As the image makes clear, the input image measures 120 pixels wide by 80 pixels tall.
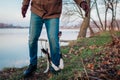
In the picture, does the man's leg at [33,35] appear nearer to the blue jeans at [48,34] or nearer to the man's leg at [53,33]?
the blue jeans at [48,34]

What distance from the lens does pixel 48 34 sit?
320 inches

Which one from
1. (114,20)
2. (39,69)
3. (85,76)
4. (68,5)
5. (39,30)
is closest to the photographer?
(85,76)

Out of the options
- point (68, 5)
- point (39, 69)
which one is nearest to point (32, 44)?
point (39, 69)

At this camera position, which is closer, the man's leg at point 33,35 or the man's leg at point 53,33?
the man's leg at point 53,33

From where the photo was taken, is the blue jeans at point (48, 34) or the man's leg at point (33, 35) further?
the man's leg at point (33, 35)

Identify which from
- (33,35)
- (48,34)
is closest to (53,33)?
(48,34)

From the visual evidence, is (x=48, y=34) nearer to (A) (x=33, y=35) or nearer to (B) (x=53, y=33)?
(B) (x=53, y=33)

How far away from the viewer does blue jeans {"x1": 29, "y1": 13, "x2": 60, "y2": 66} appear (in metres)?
8.04

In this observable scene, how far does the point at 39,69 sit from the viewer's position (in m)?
9.88

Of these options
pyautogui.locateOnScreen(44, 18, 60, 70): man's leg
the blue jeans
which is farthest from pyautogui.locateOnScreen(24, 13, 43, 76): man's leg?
pyautogui.locateOnScreen(44, 18, 60, 70): man's leg

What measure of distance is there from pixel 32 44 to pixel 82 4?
130cm

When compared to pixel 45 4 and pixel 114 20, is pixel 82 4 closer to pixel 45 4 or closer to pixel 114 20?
pixel 45 4

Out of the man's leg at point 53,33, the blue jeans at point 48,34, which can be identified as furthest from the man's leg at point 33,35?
the man's leg at point 53,33

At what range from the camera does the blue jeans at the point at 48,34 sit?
804 centimetres
